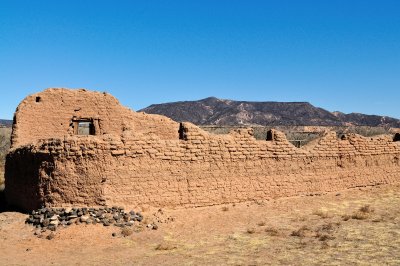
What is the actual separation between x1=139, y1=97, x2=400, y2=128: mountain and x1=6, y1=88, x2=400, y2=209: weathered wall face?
48.1 m

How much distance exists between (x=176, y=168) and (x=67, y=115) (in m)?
4.55

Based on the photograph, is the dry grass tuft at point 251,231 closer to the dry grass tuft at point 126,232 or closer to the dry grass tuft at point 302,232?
the dry grass tuft at point 302,232

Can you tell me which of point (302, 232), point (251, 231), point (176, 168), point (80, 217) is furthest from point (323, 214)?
point (80, 217)

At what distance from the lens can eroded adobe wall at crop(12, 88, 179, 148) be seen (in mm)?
12734

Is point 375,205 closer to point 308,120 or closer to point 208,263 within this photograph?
point 208,263

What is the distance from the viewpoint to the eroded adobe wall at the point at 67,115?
12.7 m

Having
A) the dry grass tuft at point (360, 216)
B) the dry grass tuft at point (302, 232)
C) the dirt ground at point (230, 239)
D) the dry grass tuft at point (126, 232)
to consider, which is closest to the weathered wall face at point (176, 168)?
the dirt ground at point (230, 239)

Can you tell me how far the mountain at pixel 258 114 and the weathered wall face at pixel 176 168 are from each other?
48.1 meters

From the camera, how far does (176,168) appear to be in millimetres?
10781

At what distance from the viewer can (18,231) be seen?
915 centimetres

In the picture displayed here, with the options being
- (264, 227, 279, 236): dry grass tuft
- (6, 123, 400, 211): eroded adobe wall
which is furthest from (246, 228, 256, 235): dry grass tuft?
(6, 123, 400, 211): eroded adobe wall

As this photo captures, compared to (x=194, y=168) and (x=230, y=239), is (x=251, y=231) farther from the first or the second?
(x=194, y=168)

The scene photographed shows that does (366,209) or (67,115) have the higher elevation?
(67,115)

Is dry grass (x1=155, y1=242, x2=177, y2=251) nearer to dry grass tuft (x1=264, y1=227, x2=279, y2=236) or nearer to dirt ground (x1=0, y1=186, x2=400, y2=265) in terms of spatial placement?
dirt ground (x1=0, y1=186, x2=400, y2=265)
